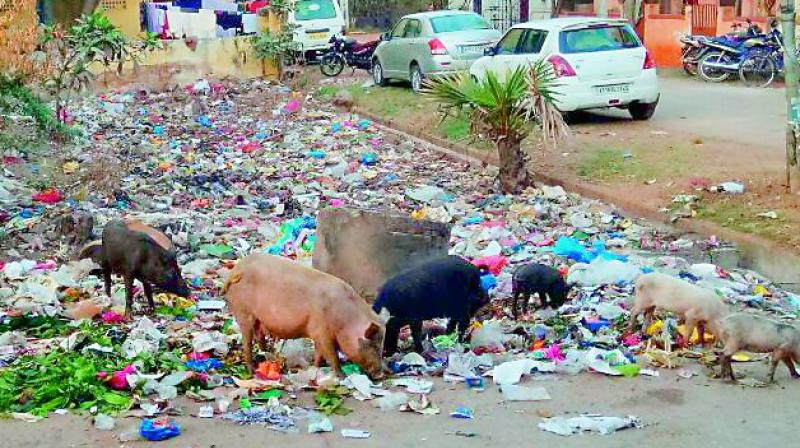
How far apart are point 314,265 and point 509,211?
3.54 m

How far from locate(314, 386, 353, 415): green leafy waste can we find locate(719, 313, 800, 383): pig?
2.20m

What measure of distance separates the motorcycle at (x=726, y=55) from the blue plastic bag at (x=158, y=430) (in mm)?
18270

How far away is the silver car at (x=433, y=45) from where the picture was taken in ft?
68.4

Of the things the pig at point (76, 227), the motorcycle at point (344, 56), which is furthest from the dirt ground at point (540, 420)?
the motorcycle at point (344, 56)

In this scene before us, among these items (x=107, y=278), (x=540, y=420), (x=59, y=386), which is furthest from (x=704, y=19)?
(x=59, y=386)

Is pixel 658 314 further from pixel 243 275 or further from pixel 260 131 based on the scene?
pixel 260 131

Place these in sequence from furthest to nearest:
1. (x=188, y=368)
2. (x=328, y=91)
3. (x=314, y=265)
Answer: (x=328, y=91)
(x=314, y=265)
(x=188, y=368)

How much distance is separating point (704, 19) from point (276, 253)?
798 inches

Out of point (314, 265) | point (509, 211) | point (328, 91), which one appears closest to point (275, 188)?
point (509, 211)

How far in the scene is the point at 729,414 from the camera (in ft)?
19.6

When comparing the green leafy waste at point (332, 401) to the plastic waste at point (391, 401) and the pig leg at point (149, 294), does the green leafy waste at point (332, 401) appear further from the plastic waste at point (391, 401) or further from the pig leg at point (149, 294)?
the pig leg at point (149, 294)

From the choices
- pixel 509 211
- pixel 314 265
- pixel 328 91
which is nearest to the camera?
pixel 314 265

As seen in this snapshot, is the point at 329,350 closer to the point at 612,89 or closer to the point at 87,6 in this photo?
the point at 612,89

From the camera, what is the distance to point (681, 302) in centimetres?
702
